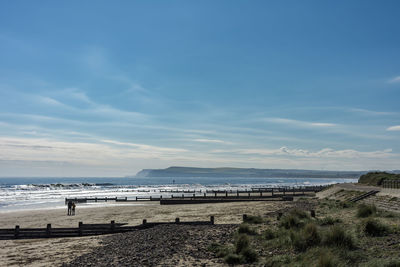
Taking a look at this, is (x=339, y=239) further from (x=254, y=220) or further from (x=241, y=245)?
(x=254, y=220)

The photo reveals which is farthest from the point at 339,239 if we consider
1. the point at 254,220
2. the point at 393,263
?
the point at 254,220

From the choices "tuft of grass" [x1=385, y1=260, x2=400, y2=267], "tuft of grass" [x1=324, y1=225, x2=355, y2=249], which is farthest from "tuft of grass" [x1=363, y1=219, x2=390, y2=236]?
"tuft of grass" [x1=385, y1=260, x2=400, y2=267]

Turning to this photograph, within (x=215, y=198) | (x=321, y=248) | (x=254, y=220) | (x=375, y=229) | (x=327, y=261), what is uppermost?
(x=375, y=229)

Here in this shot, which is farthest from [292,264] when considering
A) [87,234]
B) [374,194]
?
[374,194]

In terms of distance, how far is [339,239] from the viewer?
466 inches

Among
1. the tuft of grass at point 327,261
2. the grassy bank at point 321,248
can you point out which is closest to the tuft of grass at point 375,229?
the grassy bank at point 321,248

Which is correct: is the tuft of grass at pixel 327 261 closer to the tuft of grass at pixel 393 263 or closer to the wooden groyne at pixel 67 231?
the tuft of grass at pixel 393 263

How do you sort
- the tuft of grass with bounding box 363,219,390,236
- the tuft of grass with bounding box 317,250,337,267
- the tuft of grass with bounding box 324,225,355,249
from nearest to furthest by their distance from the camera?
1. the tuft of grass with bounding box 317,250,337,267
2. the tuft of grass with bounding box 324,225,355,249
3. the tuft of grass with bounding box 363,219,390,236

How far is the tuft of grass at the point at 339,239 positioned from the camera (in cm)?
1155

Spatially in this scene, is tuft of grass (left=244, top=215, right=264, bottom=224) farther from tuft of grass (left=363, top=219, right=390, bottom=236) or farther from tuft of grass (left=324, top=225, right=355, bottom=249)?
Result: tuft of grass (left=324, top=225, right=355, bottom=249)

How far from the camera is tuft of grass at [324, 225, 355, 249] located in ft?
37.9

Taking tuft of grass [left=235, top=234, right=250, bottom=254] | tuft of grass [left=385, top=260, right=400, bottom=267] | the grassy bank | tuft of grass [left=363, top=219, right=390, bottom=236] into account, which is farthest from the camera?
tuft of grass [left=363, top=219, right=390, bottom=236]

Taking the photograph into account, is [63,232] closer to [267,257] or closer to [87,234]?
[87,234]

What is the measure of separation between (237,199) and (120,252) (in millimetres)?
36345
